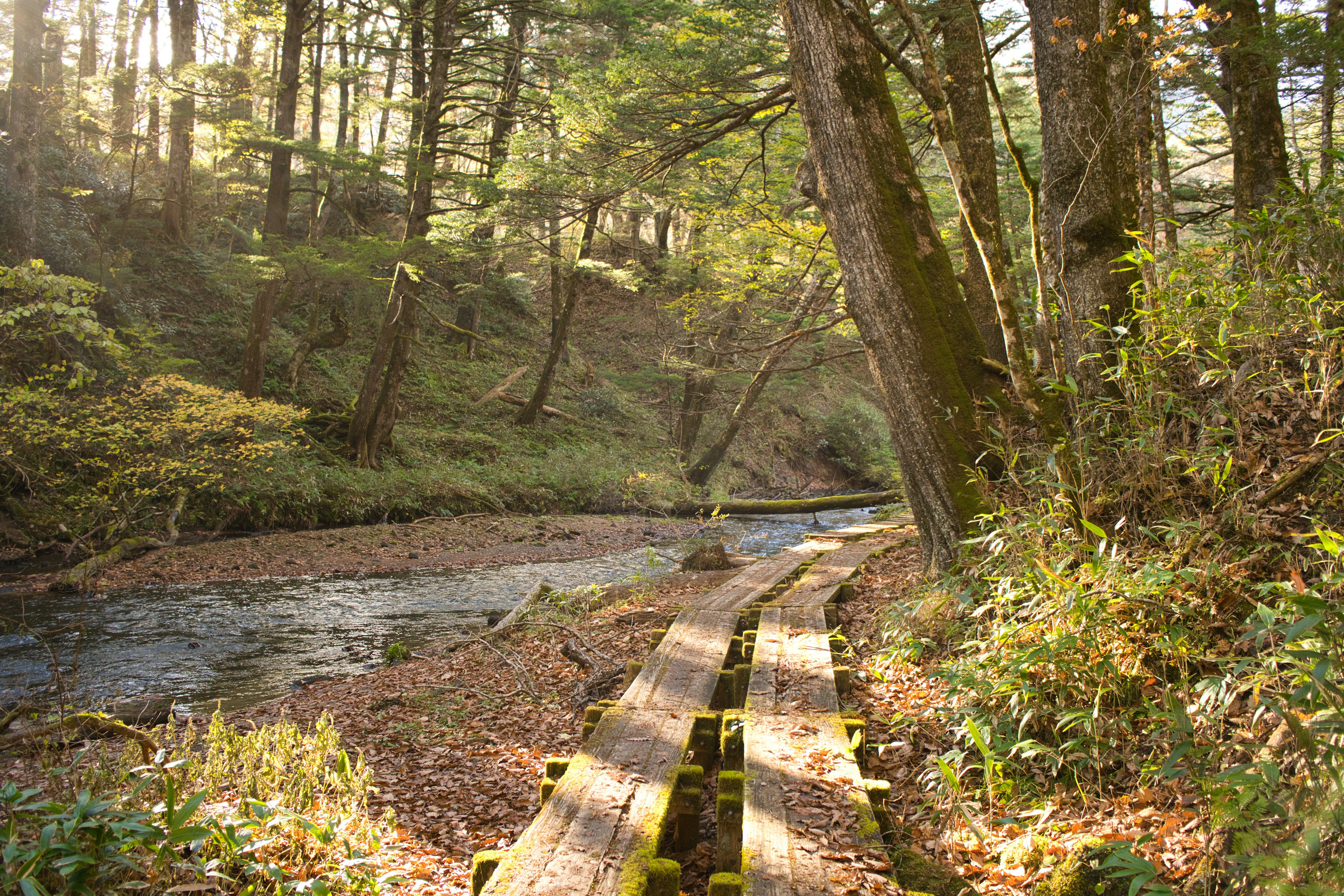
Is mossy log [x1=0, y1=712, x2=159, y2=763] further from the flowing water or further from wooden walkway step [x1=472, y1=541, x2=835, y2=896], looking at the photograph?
wooden walkway step [x1=472, y1=541, x2=835, y2=896]

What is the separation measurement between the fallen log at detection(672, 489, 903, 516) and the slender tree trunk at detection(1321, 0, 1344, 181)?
944 cm

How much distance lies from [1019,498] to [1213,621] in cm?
165

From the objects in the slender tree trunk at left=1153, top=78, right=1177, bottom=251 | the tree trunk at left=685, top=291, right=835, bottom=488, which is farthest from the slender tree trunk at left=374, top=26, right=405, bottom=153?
the slender tree trunk at left=1153, top=78, right=1177, bottom=251

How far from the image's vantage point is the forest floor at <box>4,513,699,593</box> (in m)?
10.2

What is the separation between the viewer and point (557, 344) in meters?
19.2

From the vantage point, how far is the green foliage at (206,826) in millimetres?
2223

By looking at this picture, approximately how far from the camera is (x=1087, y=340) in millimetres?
4352

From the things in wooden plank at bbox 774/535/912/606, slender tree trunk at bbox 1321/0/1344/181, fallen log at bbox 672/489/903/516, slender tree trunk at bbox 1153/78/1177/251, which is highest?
slender tree trunk at bbox 1321/0/1344/181

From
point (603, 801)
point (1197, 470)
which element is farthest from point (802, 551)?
point (603, 801)

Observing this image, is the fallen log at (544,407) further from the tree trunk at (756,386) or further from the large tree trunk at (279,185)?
the large tree trunk at (279,185)

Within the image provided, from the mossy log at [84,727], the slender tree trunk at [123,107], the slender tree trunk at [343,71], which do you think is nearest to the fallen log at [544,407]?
the slender tree trunk at [343,71]

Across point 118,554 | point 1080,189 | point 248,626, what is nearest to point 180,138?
point 118,554

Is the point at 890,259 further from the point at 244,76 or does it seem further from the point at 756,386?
the point at 244,76

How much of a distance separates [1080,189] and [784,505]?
12917 mm
